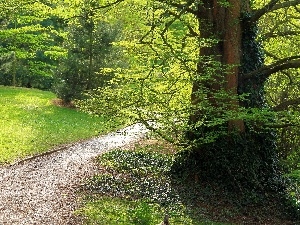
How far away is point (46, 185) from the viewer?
10047 millimetres

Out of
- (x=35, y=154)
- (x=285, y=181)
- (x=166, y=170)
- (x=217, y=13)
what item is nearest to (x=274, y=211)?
(x=285, y=181)

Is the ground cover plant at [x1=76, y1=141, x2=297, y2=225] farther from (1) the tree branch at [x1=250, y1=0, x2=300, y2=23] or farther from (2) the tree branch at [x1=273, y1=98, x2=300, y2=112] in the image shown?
(1) the tree branch at [x1=250, y1=0, x2=300, y2=23]

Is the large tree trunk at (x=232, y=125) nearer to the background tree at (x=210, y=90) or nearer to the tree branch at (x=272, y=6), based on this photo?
the background tree at (x=210, y=90)

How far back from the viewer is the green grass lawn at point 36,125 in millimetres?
13062

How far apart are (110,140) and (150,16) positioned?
7.09m

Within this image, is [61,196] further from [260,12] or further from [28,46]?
[28,46]

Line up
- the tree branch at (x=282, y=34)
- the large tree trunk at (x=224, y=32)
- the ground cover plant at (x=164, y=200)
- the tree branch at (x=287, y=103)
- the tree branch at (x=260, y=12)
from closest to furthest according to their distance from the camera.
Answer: the ground cover plant at (x=164, y=200) → the tree branch at (x=260, y=12) → the large tree trunk at (x=224, y=32) → the tree branch at (x=287, y=103) → the tree branch at (x=282, y=34)

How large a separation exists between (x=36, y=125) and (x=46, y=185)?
6794 millimetres

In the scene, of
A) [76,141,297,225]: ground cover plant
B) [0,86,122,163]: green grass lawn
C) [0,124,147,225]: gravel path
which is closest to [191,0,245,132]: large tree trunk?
[76,141,297,225]: ground cover plant

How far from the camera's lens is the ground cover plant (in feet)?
27.7

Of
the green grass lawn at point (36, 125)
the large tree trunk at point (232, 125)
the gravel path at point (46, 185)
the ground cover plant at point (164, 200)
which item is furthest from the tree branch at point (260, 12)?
the green grass lawn at point (36, 125)

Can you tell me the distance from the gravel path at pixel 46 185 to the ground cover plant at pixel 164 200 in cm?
41

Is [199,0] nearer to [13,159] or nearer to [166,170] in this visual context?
[166,170]

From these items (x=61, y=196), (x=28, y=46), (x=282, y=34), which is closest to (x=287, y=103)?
(x=282, y=34)
